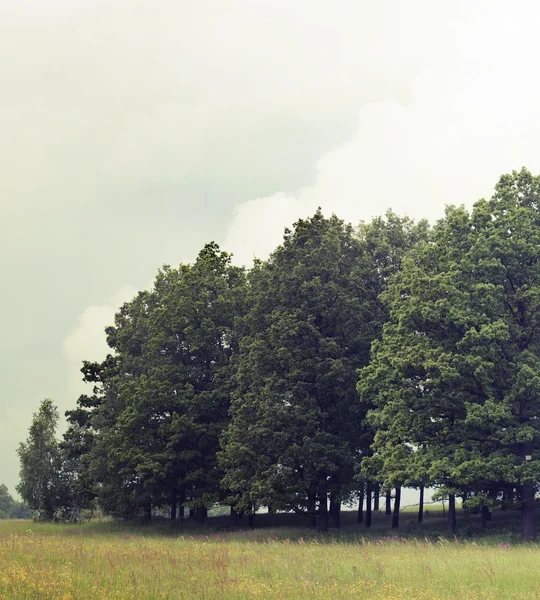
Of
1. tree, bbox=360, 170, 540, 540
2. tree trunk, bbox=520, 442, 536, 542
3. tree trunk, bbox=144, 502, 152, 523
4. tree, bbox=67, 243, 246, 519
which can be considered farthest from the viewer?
tree trunk, bbox=144, 502, 152, 523

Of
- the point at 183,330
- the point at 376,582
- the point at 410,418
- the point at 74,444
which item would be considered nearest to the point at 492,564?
the point at 376,582

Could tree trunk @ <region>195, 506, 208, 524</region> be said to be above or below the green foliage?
below

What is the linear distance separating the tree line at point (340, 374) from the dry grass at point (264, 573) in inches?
399

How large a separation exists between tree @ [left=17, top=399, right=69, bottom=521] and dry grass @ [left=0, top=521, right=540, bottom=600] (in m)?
51.9

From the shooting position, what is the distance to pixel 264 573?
1911 cm

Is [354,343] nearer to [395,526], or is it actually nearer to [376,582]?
[395,526]

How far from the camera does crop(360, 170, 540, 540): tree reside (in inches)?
1273

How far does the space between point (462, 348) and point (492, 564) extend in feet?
49.6

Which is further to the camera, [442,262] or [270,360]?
[270,360]

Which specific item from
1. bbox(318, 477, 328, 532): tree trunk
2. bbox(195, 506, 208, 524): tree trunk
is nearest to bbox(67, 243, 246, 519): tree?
bbox(195, 506, 208, 524): tree trunk

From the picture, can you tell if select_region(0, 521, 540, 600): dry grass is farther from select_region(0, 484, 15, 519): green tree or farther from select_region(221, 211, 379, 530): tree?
select_region(0, 484, 15, 519): green tree

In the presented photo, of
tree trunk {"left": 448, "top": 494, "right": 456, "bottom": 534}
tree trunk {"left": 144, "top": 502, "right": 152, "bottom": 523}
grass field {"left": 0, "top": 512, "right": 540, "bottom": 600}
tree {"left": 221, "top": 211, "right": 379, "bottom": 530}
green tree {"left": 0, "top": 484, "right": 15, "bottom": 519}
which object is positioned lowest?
green tree {"left": 0, "top": 484, "right": 15, "bottom": 519}

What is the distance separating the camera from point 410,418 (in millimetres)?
35875

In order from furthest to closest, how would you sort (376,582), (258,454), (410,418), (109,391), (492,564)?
(109,391) → (258,454) → (410,418) → (492,564) → (376,582)
